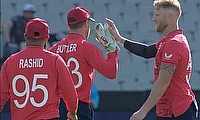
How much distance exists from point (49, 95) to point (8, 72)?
1.28 ft

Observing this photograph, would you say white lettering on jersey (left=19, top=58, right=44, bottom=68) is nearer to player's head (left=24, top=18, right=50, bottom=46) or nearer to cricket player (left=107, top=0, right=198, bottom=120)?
A: player's head (left=24, top=18, right=50, bottom=46)

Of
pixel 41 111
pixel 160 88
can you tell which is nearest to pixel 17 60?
pixel 41 111

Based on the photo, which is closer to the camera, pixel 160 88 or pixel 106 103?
pixel 160 88

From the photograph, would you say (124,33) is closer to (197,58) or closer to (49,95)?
(197,58)

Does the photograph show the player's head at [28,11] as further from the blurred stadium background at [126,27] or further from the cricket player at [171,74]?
the cricket player at [171,74]

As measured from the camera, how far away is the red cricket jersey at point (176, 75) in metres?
4.79

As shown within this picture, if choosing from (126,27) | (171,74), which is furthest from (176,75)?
(126,27)

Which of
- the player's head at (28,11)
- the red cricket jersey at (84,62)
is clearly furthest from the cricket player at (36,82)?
the player's head at (28,11)

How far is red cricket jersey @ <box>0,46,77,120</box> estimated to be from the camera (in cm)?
494

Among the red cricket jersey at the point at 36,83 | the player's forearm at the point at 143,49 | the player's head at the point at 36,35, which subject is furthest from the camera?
the player's forearm at the point at 143,49

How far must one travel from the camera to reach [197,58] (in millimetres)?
10570

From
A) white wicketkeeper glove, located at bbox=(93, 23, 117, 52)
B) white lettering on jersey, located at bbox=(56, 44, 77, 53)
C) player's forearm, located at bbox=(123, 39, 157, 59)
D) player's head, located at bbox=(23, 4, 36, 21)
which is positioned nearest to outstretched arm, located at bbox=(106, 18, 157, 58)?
player's forearm, located at bbox=(123, 39, 157, 59)

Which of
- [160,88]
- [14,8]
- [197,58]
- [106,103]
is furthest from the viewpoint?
[14,8]

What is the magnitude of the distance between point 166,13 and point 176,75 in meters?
0.50
